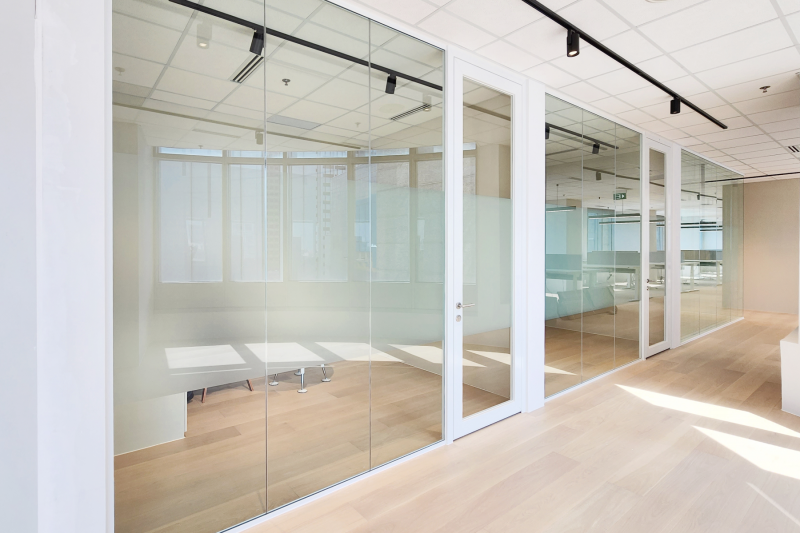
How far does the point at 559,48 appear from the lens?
3.25 m

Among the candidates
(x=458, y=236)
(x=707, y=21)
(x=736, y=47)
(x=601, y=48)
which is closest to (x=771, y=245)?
(x=736, y=47)

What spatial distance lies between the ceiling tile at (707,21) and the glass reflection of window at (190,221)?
→ 3.32 meters

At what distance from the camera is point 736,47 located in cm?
330

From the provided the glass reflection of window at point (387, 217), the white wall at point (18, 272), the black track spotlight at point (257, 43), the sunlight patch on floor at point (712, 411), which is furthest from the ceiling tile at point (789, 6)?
the white wall at point (18, 272)

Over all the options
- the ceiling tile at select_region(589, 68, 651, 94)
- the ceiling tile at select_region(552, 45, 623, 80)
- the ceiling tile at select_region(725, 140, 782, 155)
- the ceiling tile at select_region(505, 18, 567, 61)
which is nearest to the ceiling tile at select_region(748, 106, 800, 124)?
the ceiling tile at select_region(725, 140, 782, 155)

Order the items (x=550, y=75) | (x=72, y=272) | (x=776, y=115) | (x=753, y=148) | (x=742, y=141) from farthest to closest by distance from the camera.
Result: (x=753, y=148), (x=742, y=141), (x=776, y=115), (x=550, y=75), (x=72, y=272)

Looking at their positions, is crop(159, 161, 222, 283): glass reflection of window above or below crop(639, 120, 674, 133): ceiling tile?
below

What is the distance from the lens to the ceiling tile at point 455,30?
2.82 meters

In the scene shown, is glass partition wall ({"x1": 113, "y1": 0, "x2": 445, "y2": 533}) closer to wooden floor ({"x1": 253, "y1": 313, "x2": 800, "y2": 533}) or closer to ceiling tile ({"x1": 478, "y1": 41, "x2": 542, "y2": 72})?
wooden floor ({"x1": 253, "y1": 313, "x2": 800, "y2": 533})

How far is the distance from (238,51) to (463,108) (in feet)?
5.98

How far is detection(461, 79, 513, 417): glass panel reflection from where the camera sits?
336 centimetres

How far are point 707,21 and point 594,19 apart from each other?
86 centimetres

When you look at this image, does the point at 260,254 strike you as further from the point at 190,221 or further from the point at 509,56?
the point at 509,56

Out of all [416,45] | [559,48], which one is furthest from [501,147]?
[416,45]
